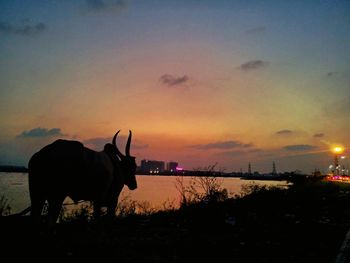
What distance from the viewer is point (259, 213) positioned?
10172 mm

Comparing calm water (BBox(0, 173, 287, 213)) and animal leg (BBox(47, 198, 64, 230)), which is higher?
animal leg (BBox(47, 198, 64, 230))

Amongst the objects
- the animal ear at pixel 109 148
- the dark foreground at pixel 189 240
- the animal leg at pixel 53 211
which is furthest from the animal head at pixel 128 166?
the animal leg at pixel 53 211

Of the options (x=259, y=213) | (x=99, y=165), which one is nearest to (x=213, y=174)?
(x=259, y=213)

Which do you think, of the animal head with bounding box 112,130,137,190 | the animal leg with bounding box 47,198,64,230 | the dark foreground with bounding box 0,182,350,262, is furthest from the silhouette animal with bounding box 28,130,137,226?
the animal head with bounding box 112,130,137,190

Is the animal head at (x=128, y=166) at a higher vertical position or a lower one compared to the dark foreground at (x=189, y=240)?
higher

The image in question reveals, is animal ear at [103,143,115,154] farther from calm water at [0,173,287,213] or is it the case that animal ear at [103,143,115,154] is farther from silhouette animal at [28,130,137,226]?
calm water at [0,173,287,213]

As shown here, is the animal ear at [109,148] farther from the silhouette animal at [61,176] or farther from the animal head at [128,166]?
the silhouette animal at [61,176]

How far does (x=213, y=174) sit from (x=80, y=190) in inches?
286

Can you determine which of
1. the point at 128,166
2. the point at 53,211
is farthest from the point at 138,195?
the point at 53,211

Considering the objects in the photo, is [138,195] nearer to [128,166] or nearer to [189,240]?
[128,166]

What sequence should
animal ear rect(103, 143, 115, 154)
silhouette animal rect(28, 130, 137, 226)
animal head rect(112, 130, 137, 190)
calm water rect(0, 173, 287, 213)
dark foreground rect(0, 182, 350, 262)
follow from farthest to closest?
calm water rect(0, 173, 287, 213), animal head rect(112, 130, 137, 190), animal ear rect(103, 143, 115, 154), silhouette animal rect(28, 130, 137, 226), dark foreground rect(0, 182, 350, 262)

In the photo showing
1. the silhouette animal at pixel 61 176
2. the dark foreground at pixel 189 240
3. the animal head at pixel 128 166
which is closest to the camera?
the dark foreground at pixel 189 240

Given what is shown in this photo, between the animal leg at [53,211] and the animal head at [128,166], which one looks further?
the animal head at [128,166]

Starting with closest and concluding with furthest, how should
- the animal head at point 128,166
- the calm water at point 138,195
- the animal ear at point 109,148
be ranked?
the animal ear at point 109,148 → the animal head at point 128,166 → the calm water at point 138,195
